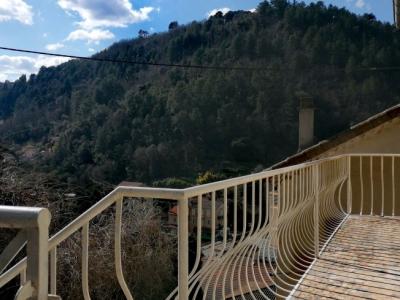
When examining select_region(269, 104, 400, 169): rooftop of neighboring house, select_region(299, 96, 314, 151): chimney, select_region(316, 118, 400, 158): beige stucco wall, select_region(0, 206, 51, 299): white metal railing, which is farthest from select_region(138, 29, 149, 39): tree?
select_region(0, 206, 51, 299): white metal railing

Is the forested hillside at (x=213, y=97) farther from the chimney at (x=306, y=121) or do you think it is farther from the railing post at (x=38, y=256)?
the railing post at (x=38, y=256)

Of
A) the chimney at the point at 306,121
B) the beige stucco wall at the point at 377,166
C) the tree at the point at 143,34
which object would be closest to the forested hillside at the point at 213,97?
the tree at the point at 143,34

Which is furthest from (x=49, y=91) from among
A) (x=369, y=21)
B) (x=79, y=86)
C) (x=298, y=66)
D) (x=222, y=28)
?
(x=369, y=21)

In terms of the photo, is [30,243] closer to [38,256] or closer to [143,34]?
[38,256]

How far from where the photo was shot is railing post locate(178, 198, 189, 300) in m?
1.37

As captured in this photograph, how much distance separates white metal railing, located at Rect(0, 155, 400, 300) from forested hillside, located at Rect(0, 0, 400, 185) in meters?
24.0

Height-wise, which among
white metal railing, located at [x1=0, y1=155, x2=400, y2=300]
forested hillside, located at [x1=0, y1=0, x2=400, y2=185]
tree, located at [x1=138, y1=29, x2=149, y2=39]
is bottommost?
white metal railing, located at [x1=0, y1=155, x2=400, y2=300]

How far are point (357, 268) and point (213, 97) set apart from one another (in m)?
41.5

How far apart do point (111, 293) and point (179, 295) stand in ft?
14.7

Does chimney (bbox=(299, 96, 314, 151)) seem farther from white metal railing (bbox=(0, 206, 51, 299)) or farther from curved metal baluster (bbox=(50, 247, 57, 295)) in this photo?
white metal railing (bbox=(0, 206, 51, 299))

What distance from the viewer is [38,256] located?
90cm

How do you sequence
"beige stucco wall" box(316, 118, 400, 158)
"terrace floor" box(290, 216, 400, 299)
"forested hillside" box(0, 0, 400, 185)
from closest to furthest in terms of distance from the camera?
"terrace floor" box(290, 216, 400, 299), "beige stucco wall" box(316, 118, 400, 158), "forested hillside" box(0, 0, 400, 185)

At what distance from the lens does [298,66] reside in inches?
1428

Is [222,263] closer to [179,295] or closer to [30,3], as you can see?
[179,295]
